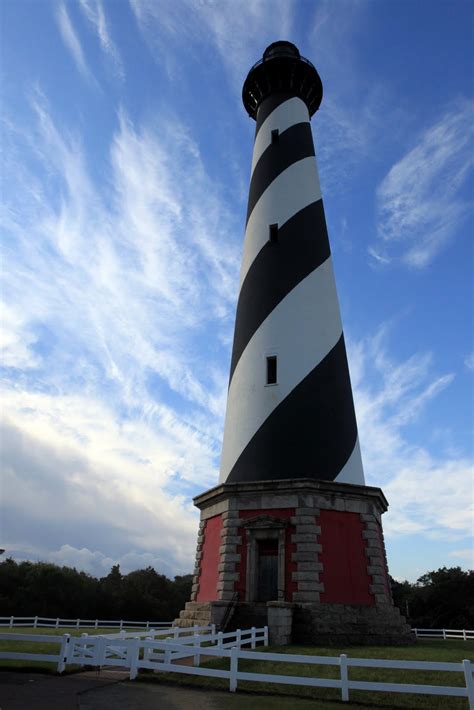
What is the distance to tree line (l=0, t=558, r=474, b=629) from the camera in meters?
36.3

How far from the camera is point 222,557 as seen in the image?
1403 cm

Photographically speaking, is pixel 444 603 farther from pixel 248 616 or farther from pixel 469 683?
pixel 469 683

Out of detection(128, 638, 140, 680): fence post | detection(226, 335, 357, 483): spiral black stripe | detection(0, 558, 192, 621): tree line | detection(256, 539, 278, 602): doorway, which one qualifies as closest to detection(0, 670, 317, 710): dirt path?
detection(128, 638, 140, 680): fence post

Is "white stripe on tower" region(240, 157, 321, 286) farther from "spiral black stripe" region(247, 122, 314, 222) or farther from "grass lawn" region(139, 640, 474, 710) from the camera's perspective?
"grass lawn" region(139, 640, 474, 710)

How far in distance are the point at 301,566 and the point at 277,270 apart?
9077mm

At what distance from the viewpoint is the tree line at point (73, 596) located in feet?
118

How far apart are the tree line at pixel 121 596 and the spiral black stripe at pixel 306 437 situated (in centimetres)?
2588

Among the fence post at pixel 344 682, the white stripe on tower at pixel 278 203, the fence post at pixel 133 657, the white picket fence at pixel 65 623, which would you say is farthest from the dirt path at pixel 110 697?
the white stripe on tower at pixel 278 203

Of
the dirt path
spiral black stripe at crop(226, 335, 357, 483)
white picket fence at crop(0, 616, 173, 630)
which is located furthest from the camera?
white picket fence at crop(0, 616, 173, 630)

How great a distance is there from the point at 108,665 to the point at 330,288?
41.7ft

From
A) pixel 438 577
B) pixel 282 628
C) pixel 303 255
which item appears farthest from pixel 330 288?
pixel 438 577

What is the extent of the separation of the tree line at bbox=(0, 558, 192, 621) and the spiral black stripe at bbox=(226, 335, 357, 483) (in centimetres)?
2785

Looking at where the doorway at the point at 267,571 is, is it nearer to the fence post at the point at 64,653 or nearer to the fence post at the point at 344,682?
the fence post at the point at 64,653

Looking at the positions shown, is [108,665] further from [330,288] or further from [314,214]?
[314,214]
